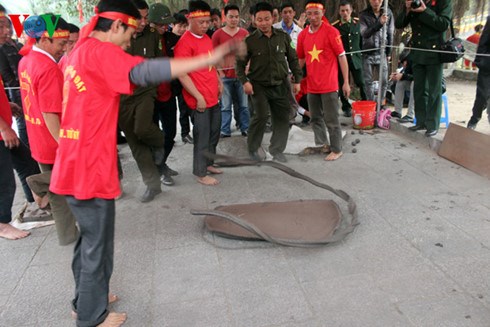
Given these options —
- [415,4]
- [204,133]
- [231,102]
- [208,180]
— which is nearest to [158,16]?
[204,133]

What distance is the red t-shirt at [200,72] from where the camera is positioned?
3820 millimetres

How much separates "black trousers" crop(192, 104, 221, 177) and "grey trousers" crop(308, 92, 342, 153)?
4.35ft

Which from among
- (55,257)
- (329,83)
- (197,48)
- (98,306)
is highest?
(197,48)

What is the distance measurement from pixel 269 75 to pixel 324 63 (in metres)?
0.66

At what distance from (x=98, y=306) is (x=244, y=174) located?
8.50ft

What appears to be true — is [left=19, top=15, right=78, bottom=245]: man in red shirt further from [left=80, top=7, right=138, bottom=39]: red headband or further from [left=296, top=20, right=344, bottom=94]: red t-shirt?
[left=296, top=20, right=344, bottom=94]: red t-shirt

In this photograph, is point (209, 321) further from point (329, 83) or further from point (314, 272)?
point (329, 83)

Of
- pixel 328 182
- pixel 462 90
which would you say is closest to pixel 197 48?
pixel 328 182

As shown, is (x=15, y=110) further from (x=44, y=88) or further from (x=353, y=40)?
(x=353, y=40)

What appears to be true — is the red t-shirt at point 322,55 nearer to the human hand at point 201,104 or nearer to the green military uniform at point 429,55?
the green military uniform at point 429,55

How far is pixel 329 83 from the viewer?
15.0ft

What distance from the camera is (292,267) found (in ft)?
8.73

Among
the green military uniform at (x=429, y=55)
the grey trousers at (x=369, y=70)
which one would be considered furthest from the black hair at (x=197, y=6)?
the grey trousers at (x=369, y=70)

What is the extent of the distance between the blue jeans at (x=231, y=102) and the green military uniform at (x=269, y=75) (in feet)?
4.15
